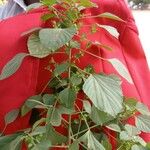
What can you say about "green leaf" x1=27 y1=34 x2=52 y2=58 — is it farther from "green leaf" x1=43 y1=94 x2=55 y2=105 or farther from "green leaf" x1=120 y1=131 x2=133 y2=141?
"green leaf" x1=120 y1=131 x2=133 y2=141

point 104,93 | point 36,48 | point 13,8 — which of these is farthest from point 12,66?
point 13,8

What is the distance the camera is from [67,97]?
0.70 metres

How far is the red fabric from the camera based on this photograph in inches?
30.5

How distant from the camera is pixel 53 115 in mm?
698

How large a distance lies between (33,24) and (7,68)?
0.12 metres

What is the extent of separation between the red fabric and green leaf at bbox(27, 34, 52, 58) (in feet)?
0.14

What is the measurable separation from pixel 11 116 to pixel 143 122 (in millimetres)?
238

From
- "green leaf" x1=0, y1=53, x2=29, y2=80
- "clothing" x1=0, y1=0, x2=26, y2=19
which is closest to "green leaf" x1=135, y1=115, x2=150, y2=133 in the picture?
"green leaf" x1=0, y1=53, x2=29, y2=80

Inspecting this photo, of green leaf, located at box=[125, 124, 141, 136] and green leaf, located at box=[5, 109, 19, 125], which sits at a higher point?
green leaf, located at box=[5, 109, 19, 125]

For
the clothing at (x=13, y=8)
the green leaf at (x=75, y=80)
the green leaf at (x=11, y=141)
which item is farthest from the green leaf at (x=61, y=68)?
the clothing at (x=13, y=8)

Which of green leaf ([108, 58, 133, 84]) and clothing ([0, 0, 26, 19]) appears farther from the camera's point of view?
clothing ([0, 0, 26, 19])

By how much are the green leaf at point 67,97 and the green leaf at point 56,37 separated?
0.28 ft

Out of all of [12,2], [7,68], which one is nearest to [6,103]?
[7,68]

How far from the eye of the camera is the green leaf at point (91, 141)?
2.27ft
